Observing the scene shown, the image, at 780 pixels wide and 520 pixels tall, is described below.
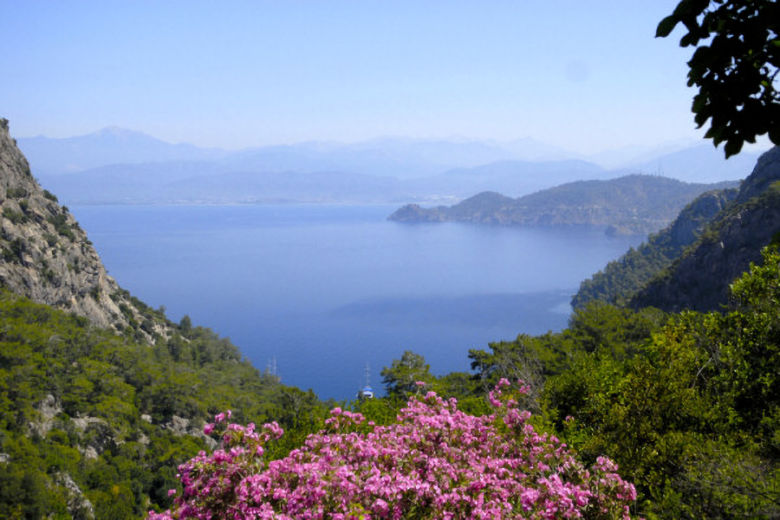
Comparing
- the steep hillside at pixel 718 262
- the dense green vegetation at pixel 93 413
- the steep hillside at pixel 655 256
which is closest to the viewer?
the dense green vegetation at pixel 93 413

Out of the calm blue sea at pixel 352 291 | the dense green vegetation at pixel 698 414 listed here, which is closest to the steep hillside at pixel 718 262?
the calm blue sea at pixel 352 291

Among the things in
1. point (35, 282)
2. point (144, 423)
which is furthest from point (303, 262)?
point (144, 423)

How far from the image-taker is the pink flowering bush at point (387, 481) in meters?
5.29

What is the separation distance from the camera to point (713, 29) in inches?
99.5

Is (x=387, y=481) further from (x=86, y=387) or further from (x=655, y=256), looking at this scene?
(x=655, y=256)

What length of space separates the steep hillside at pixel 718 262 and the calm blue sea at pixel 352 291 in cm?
2563

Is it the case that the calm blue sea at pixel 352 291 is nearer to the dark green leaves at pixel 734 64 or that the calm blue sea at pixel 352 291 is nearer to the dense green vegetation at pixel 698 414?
the dense green vegetation at pixel 698 414

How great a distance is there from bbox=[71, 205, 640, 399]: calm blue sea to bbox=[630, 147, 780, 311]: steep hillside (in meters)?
25.6

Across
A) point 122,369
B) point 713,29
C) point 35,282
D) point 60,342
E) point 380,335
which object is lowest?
point 380,335

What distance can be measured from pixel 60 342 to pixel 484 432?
125ft

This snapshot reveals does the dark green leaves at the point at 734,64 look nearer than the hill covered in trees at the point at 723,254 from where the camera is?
Yes

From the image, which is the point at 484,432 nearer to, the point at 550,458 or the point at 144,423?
the point at 550,458

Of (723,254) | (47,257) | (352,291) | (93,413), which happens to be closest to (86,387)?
(93,413)

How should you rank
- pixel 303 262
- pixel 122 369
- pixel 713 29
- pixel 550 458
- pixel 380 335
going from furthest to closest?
pixel 303 262 → pixel 380 335 → pixel 122 369 → pixel 550 458 → pixel 713 29
